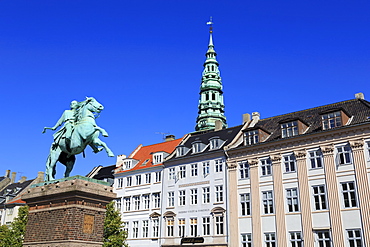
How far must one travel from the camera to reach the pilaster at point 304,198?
3472 centimetres

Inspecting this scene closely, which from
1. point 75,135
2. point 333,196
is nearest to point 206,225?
point 333,196

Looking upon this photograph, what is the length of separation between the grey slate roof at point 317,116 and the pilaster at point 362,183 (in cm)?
239

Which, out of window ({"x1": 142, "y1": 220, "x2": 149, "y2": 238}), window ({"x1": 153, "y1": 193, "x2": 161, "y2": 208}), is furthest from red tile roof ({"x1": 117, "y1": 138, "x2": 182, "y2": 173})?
window ({"x1": 142, "y1": 220, "x2": 149, "y2": 238})

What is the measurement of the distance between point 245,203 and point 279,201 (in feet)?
12.7

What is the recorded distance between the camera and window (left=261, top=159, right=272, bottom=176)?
128ft

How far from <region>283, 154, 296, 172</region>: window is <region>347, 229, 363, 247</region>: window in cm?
738

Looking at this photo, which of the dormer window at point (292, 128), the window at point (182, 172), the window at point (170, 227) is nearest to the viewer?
the dormer window at point (292, 128)

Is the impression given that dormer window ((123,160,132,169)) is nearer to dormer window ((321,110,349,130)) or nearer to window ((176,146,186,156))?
window ((176,146,186,156))

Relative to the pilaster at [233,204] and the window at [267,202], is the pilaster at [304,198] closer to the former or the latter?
the window at [267,202]

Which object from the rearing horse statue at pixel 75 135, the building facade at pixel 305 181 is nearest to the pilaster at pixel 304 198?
the building facade at pixel 305 181

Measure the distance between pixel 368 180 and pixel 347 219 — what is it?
373 cm

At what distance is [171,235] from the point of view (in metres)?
43.9

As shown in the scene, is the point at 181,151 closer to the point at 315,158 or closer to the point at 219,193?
the point at 219,193

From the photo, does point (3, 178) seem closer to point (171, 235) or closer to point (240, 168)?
point (171, 235)
